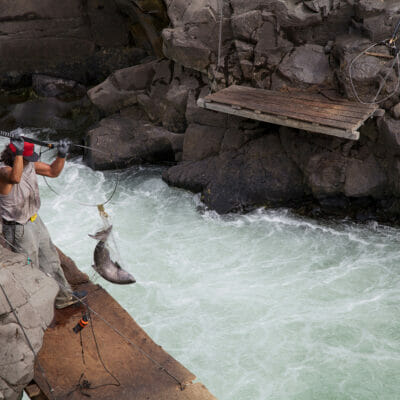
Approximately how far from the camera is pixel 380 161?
8.94 metres

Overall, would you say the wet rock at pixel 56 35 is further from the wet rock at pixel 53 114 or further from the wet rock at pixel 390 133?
the wet rock at pixel 390 133

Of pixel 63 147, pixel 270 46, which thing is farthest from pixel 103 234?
pixel 270 46

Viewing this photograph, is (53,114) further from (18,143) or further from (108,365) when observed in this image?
(108,365)

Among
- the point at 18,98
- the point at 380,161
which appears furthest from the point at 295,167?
the point at 18,98

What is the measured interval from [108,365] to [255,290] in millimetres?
3420

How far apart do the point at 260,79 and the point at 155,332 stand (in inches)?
214

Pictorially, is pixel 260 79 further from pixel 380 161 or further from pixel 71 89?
pixel 71 89

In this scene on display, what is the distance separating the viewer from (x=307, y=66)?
9273 millimetres

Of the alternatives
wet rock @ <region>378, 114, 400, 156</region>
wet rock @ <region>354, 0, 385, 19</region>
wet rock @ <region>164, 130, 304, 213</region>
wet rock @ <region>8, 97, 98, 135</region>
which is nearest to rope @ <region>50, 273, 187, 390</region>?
wet rock @ <region>164, 130, 304, 213</region>

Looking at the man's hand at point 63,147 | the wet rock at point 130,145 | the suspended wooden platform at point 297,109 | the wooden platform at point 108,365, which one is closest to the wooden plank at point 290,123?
the suspended wooden platform at point 297,109

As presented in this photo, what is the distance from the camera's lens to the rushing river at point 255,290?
236 inches

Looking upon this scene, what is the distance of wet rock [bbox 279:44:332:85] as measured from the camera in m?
9.16

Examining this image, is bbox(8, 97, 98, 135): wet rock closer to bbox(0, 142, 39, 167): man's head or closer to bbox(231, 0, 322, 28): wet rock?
bbox(231, 0, 322, 28): wet rock

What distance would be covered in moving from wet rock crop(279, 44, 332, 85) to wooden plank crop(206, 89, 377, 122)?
16.7 inches
